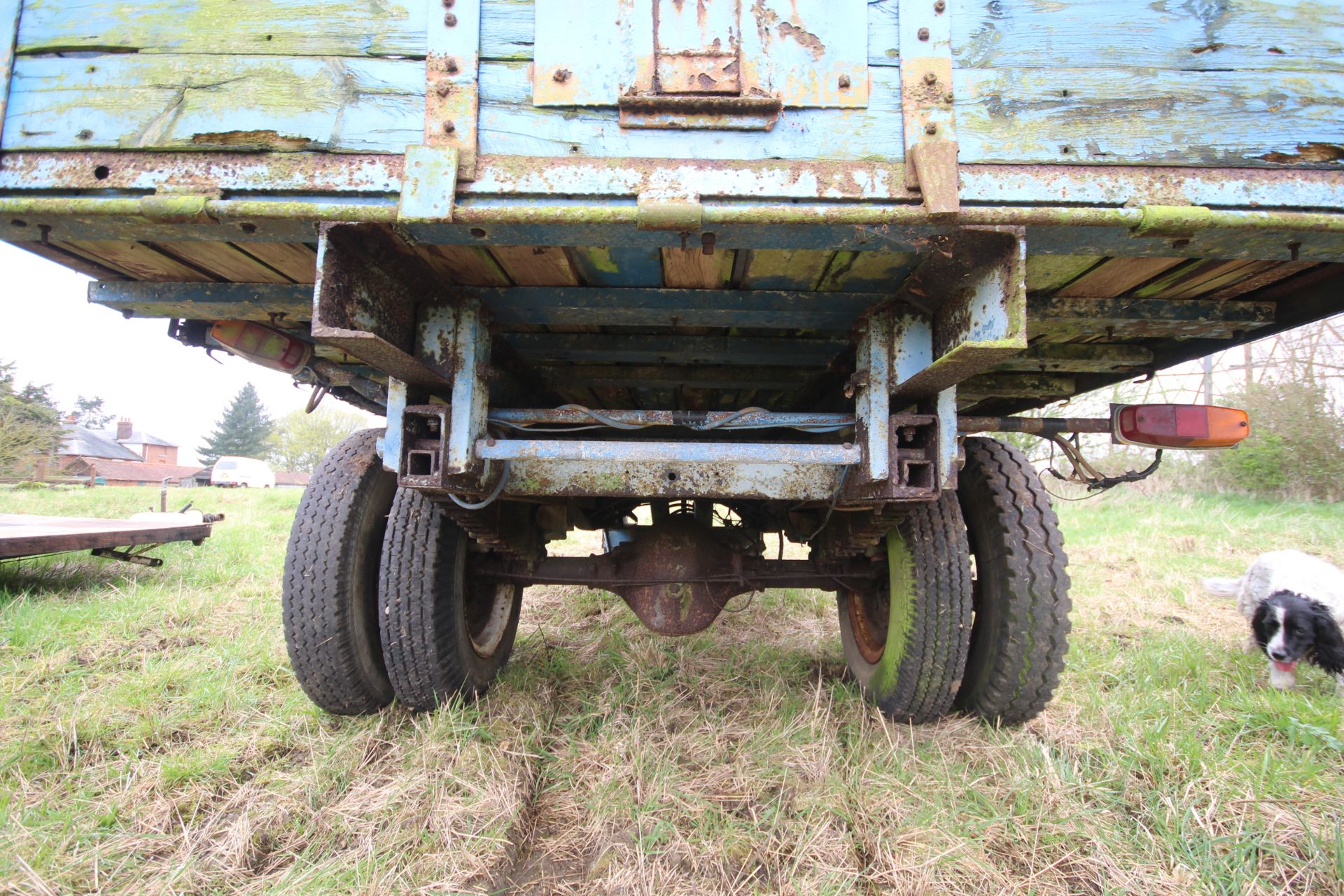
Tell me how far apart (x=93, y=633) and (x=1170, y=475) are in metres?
15.9

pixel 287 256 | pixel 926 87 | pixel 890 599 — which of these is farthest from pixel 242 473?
pixel 926 87

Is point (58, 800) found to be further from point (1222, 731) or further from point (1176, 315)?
point (1222, 731)

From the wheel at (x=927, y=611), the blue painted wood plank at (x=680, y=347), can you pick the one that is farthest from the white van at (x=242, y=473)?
the wheel at (x=927, y=611)

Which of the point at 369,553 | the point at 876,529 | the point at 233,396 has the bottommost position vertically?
the point at 369,553

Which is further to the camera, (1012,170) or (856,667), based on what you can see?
(856,667)

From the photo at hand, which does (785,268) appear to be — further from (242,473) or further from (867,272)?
(242,473)

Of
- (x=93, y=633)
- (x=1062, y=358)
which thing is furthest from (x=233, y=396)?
(x=1062, y=358)

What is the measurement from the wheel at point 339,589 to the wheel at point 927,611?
69.1 inches

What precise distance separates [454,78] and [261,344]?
1118mm

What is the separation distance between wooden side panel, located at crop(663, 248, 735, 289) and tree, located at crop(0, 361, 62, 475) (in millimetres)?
21241

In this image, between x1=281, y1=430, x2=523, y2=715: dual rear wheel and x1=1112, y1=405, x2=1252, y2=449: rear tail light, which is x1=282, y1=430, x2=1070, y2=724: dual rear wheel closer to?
x1=281, y1=430, x2=523, y2=715: dual rear wheel

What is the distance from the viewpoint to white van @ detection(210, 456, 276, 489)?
33.7m

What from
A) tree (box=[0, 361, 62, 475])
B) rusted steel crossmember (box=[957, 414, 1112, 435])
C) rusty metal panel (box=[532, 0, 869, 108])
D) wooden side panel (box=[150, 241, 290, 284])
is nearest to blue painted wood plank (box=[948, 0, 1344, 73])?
rusty metal panel (box=[532, 0, 869, 108])

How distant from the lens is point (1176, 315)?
1623mm
